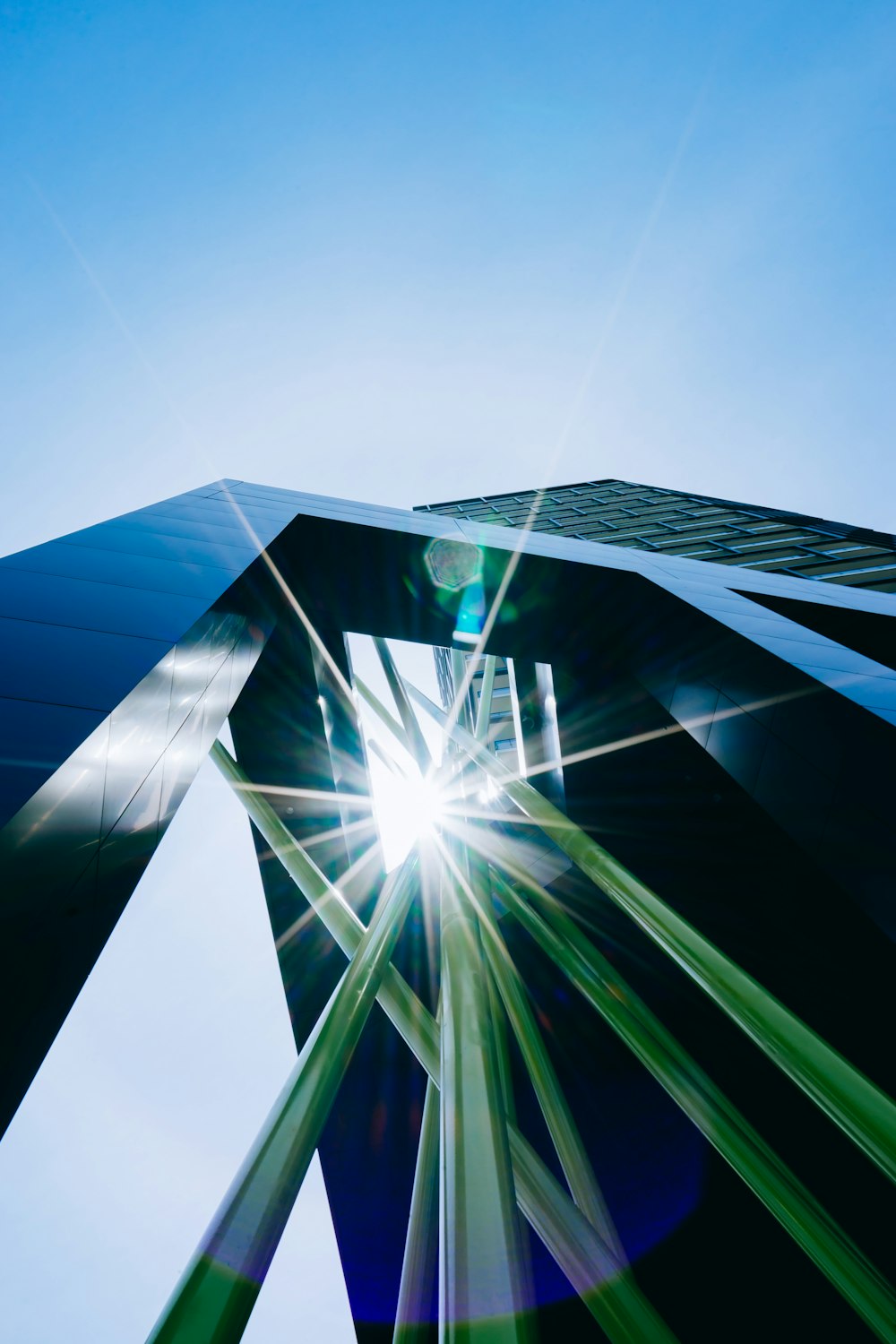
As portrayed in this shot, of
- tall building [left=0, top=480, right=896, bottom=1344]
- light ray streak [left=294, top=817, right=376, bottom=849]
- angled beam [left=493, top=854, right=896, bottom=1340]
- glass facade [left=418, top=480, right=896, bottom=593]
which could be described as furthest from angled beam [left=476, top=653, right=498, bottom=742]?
angled beam [left=493, top=854, right=896, bottom=1340]

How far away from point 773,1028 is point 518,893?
7.99 metres

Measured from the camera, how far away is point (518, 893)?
41.8ft

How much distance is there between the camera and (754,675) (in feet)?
29.7

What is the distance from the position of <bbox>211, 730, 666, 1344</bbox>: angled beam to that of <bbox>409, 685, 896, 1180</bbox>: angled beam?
6.55ft

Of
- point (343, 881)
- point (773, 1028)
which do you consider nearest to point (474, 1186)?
point (773, 1028)

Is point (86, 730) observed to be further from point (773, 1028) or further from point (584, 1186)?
point (584, 1186)

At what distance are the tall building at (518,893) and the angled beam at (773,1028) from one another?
4 centimetres

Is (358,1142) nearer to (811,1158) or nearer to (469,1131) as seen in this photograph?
(811,1158)

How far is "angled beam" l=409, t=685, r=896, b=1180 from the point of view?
171 inches

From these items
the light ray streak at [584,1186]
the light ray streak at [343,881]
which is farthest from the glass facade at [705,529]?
the light ray streak at [584,1186]

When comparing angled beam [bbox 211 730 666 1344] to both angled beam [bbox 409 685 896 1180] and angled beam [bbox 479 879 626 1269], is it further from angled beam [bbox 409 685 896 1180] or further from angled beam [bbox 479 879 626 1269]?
angled beam [bbox 409 685 896 1180]

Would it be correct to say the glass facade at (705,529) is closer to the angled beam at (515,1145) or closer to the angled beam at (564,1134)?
the angled beam at (515,1145)

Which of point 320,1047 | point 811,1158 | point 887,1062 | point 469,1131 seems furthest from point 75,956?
point 811,1158

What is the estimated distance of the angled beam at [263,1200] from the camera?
3.23 meters
